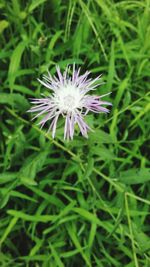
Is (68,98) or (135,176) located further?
(135,176)

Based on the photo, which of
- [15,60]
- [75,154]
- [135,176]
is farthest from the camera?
[15,60]

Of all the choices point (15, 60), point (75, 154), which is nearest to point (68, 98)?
point (75, 154)

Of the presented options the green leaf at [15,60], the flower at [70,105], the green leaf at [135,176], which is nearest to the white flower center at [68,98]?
the flower at [70,105]

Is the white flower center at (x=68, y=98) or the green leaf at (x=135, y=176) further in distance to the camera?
the green leaf at (x=135, y=176)

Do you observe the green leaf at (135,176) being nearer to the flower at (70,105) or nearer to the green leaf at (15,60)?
the flower at (70,105)

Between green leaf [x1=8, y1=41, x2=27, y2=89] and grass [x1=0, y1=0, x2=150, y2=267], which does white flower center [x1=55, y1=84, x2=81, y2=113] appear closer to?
grass [x1=0, y1=0, x2=150, y2=267]

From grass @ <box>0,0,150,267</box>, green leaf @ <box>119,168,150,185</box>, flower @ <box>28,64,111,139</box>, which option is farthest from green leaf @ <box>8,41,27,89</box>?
green leaf @ <box>119,168,150,185</box>

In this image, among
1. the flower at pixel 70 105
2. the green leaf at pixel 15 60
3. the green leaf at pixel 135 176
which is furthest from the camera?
the green leaf at pixel 15 60

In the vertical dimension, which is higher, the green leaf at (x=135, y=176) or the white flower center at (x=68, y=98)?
the white flower center at (x=68, y=98)

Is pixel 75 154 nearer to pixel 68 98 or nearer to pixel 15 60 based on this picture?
pixel 68 98
